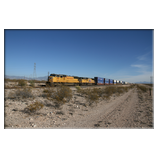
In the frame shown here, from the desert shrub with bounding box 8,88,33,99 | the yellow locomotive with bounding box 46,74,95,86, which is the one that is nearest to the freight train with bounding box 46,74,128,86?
the yellow locomotive with bounding box 46,74,95,86

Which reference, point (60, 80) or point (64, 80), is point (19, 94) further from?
point (64, 80)

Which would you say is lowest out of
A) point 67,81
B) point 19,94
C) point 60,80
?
point 19,94

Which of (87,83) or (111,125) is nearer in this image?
(111,125)

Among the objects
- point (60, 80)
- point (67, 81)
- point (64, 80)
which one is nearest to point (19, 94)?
point (60, 80)

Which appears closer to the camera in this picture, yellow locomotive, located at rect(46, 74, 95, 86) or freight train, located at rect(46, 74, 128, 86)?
yellow locomotive, located at rect(46, 74, 95, 86)

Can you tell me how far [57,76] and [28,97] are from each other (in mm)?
11060

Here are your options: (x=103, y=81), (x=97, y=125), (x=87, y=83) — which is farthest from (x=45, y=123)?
(x=103, y=81)

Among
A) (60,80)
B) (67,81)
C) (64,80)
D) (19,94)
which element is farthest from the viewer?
(67,81)

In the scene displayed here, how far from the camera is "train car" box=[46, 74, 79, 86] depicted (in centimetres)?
1735

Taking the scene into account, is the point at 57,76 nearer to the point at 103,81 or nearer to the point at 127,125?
the point at 127,125

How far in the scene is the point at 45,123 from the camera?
4328 mm

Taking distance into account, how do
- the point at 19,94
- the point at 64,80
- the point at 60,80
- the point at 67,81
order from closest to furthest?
the point at 19,94 < the point at 60,80 < the point at 64,80 < the point at 67,81

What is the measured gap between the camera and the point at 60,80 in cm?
1973

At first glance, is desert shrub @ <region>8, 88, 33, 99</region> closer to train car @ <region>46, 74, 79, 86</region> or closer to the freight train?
the freight train
